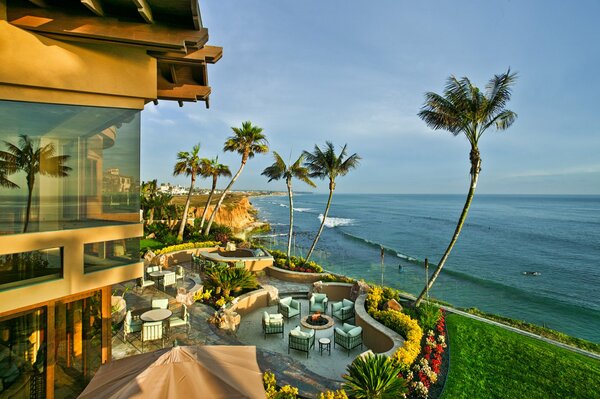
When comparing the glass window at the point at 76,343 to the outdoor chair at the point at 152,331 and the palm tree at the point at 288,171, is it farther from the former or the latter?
the palm tree at the point at 288,171

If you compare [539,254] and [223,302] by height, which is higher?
[223,302]

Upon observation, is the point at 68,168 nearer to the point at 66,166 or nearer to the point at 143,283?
the point at 66,166

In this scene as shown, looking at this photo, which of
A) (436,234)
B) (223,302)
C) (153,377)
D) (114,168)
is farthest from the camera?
(436,234)

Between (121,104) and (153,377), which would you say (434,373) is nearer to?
(153,377)

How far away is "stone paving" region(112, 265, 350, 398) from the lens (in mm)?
7656

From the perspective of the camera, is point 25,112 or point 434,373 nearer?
point 25,112

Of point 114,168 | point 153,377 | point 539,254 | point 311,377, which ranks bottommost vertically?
point 539,254

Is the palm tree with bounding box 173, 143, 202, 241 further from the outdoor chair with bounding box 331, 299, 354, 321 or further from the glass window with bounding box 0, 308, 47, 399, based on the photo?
the glass window with bounding box 0, 308, 47, 399

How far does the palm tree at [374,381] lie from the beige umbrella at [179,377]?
2.81 meters

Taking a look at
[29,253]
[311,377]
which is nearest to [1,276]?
[29,253]

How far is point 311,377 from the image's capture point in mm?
7766

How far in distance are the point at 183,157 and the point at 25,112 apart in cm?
2485

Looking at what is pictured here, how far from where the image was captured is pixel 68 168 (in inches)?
221

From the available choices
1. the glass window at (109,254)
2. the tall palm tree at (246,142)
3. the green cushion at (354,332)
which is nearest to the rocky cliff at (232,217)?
the tall palm tree at (246,142)
